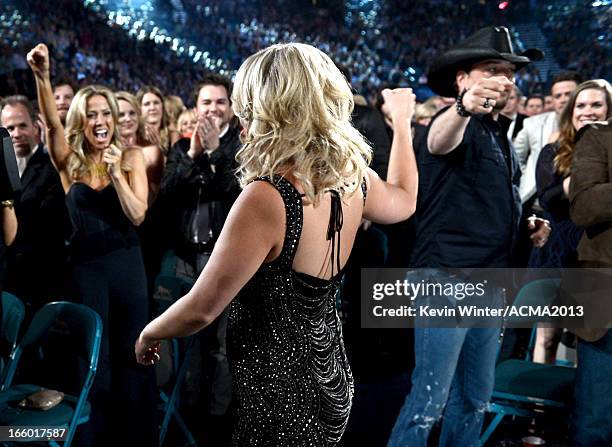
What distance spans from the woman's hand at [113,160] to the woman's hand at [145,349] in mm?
1505

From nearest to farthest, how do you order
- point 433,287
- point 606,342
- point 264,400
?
point 264,400
point 606,342
point 433,287

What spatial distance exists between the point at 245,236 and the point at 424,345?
145cm

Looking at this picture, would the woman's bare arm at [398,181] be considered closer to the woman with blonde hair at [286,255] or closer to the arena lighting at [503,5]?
the woman with blonde hair at [286,255]

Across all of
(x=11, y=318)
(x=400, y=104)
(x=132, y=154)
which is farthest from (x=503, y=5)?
(x=400, y=104)

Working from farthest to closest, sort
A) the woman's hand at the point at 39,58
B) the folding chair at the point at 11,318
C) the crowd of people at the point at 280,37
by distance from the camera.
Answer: the crowd of people at the point at 280,37 < the folding chair at the point at 11,318 < the woman's hand at the point at 39,58

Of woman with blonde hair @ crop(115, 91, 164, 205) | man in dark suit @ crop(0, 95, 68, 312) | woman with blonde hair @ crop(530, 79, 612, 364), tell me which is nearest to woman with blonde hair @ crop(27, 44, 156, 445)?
man in dark suit @ crop(0, 95, 68, 312)

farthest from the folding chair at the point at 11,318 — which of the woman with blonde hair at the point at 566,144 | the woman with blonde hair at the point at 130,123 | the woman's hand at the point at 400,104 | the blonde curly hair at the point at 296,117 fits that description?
the woman with blonde hair at the point at 566,144

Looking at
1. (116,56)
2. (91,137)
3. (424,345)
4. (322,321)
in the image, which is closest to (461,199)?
(424,345)

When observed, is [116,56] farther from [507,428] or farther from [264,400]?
[264,400]

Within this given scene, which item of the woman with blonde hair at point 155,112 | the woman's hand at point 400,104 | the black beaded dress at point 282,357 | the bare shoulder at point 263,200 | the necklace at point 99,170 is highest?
the woman with blonde hair at point 155,112

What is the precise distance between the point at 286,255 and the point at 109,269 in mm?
1673

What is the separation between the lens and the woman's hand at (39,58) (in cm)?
273

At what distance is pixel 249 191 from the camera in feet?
4.68

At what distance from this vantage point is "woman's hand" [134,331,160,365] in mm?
1543
